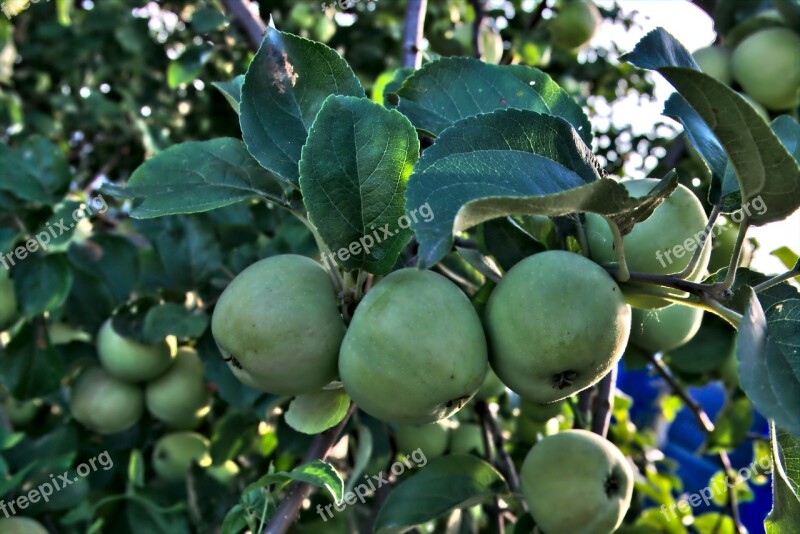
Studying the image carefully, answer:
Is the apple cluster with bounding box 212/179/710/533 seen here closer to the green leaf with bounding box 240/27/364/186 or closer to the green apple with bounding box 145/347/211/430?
the green leaf with bounding box 240/27/364/186

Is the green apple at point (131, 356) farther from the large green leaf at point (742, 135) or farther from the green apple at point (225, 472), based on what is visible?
the large green leaf at point (742, 135)

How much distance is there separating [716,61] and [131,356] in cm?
148

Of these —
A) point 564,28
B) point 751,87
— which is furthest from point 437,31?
point 751,87

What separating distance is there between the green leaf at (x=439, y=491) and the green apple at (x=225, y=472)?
62 cm

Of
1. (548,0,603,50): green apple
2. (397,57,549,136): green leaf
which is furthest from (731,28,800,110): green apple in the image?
(397,57,549,136): green leaf

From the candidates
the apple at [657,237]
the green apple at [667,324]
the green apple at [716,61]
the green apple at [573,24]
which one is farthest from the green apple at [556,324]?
the green apple at [573,24]

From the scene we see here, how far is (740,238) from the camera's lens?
2.21 feet

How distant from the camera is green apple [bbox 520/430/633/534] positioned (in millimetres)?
954

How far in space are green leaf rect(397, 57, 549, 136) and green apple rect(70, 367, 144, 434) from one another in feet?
3.08

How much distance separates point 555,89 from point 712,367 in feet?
3.00

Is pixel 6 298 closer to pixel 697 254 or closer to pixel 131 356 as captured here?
pixel 131 356

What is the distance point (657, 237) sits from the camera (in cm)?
80

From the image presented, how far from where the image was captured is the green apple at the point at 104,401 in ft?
4.65

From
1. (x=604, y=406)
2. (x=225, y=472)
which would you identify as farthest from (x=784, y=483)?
(x=225, y=472)
